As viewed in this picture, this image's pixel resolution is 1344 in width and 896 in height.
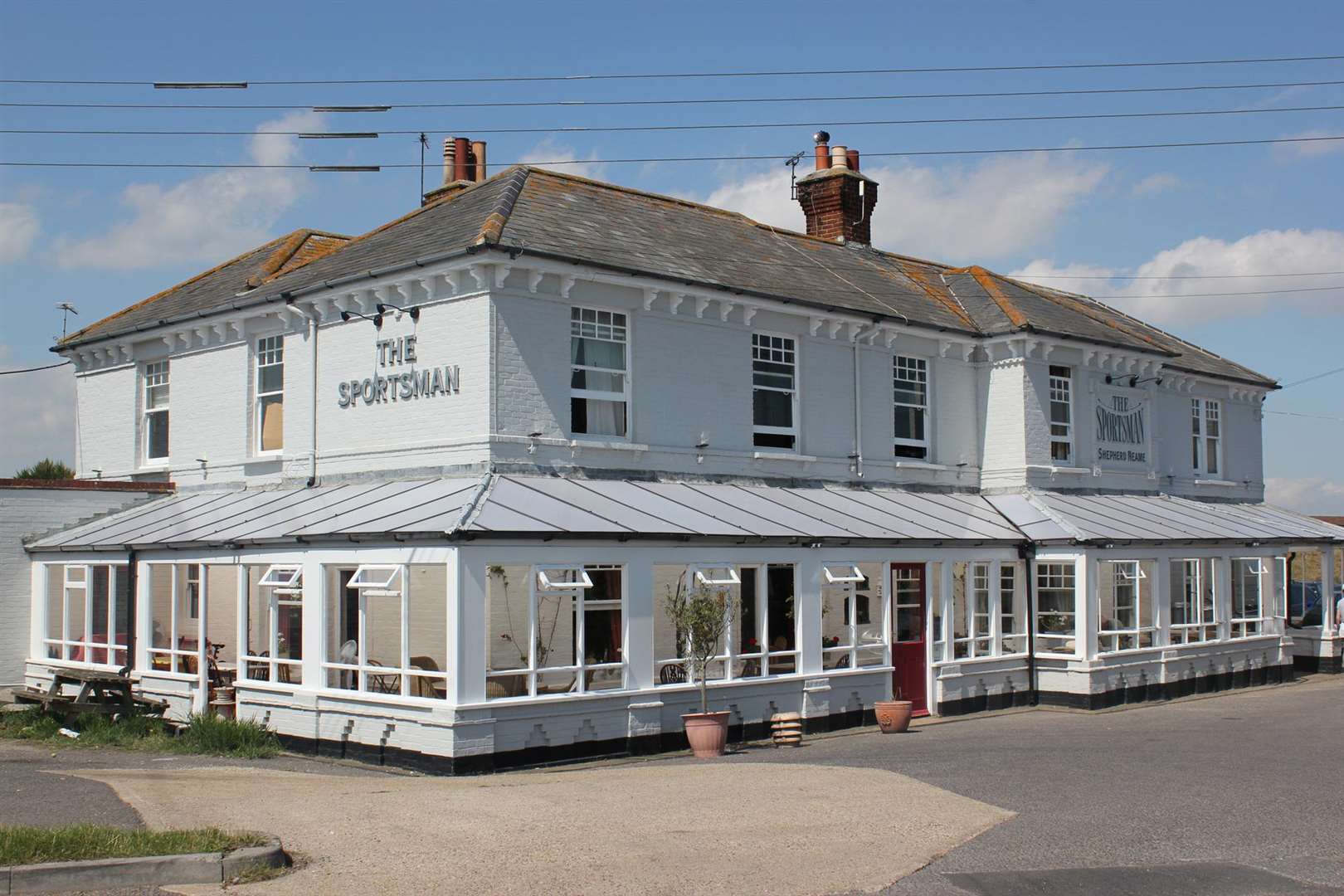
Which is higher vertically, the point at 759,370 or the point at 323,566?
the point at 759,370

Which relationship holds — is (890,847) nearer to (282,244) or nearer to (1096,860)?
(1096,860)

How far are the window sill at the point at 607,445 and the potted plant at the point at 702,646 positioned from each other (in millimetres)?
2113

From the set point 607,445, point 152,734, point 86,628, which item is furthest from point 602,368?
point 86,628

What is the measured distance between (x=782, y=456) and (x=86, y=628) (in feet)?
36.6

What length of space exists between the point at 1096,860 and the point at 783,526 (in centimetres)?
873

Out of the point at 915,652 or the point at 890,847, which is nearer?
the point at 890,847

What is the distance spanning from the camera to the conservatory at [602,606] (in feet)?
51.1

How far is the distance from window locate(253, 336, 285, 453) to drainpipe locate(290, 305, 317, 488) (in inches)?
44.4

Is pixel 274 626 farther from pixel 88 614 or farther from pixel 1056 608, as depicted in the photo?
pixel 1056 608

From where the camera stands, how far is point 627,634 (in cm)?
1650

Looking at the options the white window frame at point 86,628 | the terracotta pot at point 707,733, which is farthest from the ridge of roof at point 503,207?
the white window frame at point 86,628

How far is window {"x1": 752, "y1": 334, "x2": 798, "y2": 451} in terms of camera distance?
810 inches

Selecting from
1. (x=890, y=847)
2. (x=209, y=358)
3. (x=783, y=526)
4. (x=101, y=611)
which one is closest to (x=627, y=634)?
(x=783, y=526)

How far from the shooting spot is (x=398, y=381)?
18375 millimetres
